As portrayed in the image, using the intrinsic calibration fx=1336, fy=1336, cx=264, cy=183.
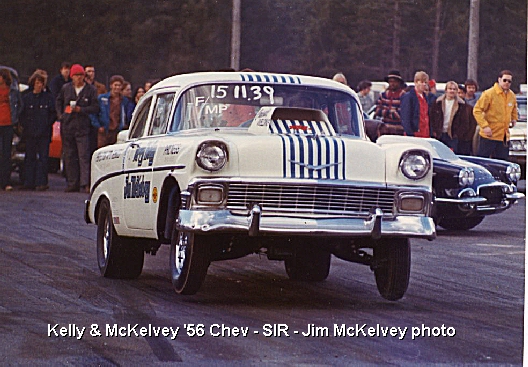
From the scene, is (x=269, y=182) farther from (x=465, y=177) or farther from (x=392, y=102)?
(x=392, y=102)

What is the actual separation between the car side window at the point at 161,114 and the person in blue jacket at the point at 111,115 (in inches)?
341

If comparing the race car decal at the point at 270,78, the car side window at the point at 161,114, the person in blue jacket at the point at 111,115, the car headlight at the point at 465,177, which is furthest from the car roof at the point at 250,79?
the person in blue jacket at the point at 111,115

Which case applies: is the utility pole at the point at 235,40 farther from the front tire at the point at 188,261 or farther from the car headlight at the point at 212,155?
the car headlight at the point at 212,155

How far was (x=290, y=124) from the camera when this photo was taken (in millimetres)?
8102

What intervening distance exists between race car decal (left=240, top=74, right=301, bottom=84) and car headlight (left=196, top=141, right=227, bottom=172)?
4.00 ft

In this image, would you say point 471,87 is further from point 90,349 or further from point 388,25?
point 90,349

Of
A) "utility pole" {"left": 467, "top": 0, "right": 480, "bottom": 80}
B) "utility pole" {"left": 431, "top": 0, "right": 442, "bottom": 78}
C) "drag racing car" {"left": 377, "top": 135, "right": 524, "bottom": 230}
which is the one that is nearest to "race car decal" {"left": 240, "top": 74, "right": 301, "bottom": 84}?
"utility pole" {"left": 431, "top": 0, "right": 442, "bottom": 78}

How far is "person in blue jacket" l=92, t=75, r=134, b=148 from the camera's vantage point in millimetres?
17656

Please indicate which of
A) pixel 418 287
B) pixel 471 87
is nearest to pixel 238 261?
pixel 418 287

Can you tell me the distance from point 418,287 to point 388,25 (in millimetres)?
4160

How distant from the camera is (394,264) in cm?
776

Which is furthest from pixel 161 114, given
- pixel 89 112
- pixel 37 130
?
pixel 37 130

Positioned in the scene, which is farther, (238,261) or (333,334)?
(238,261)

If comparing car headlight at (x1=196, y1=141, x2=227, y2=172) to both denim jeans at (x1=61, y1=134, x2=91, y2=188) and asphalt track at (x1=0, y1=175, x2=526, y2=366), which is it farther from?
denim jeans at (x1=61, y1=134, x2=91, y2=188)
